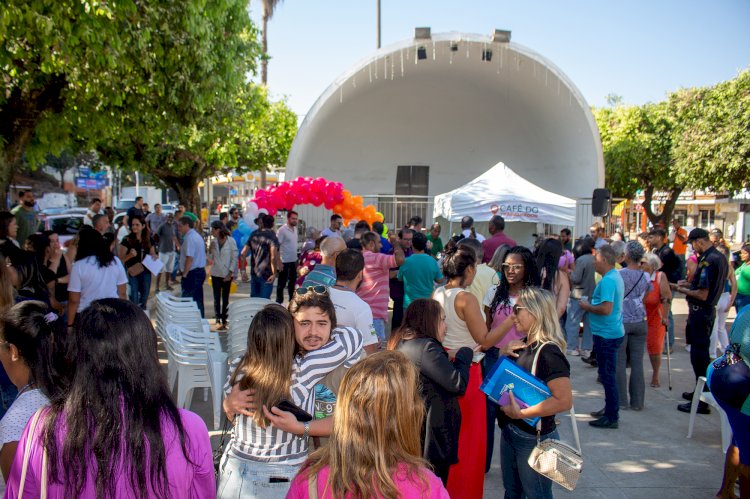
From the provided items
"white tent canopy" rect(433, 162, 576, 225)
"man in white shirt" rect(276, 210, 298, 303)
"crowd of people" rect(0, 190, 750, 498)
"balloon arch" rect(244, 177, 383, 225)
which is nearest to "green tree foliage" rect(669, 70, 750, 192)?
"white tent canopy" rect(433, 162, 576, 225)

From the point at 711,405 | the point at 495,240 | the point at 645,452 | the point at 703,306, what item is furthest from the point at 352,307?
the point at 495,240

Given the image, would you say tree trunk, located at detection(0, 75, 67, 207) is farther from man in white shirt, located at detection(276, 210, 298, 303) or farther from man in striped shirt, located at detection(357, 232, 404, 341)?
man in striped shirt, located at detection(357, 232, 404, 341)

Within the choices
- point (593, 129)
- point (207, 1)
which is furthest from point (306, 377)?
point (593, 129)

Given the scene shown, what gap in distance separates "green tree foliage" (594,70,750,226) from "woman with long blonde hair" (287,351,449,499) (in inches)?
761

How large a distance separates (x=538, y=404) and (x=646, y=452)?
2.66m

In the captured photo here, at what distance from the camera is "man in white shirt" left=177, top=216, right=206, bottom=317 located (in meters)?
9.39

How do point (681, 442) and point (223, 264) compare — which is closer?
point (681, 442)

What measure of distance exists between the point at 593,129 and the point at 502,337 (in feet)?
54.4

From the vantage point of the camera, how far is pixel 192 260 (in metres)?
9.45

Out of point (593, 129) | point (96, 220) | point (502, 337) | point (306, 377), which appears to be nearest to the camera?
point (306, 377)

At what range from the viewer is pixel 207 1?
9.45 meters

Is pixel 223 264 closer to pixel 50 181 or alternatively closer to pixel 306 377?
pixel 306 377

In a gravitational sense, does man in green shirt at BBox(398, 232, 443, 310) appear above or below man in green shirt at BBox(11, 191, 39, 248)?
below

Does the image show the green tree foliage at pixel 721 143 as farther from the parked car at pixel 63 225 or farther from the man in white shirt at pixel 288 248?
the parked car at pixel 63 225
